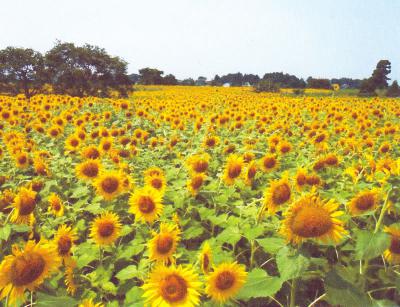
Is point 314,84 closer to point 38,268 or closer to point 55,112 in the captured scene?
point 55,112

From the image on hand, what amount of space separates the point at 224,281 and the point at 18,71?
68.8ft

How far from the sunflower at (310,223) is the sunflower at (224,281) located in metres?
0.35

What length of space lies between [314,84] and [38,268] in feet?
204

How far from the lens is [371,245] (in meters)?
1.81

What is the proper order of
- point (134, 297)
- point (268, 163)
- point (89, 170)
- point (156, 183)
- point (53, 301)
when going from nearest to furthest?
point (53, 301) < point (134, 297) < point (156, 183) < point (89, 170) < point (268, 163)

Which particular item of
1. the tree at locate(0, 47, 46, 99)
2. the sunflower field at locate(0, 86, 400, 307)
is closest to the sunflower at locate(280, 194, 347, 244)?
the sunflower field at locate(0, 86, 400, 307)

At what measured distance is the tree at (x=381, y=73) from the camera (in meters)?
46.7

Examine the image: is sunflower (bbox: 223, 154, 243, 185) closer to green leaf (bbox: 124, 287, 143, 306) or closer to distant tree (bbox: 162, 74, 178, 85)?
green leaf (bbox: 124, 287, 143, 306)

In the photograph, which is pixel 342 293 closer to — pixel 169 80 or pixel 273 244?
pixel 273 244

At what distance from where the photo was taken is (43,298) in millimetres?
1675

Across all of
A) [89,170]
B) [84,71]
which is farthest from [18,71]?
[89,170]

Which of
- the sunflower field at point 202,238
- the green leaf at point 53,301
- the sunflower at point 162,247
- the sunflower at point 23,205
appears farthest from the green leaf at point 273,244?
the sunflower at point 23,205

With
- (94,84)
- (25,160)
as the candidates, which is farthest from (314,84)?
(25,160)

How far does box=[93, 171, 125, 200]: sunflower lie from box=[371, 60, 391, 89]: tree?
158 feet
